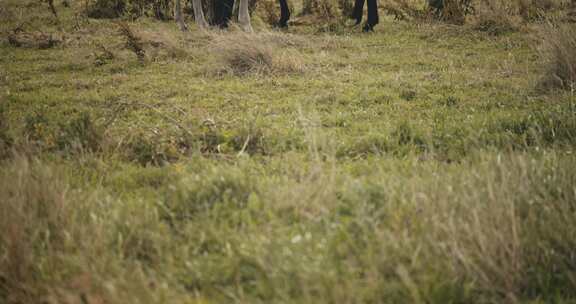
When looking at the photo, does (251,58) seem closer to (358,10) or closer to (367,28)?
(367,28)

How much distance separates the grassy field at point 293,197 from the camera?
2.43 m

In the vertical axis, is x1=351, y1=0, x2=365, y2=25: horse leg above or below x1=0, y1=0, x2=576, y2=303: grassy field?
above

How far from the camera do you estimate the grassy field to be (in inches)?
95.8

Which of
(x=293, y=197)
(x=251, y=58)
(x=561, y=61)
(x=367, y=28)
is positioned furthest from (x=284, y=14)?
(x=293, y=197)

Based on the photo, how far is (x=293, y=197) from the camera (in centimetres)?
313

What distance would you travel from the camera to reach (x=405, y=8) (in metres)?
15.5

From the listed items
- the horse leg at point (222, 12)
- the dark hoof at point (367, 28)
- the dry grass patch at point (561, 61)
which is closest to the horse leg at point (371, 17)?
the dark hoof at point (367, 28)

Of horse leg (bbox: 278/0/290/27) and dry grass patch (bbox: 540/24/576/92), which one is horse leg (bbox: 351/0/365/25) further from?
dry grass patch (bbox: 540/24/576/92)

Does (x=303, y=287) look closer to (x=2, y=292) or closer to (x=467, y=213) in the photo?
(x=467, y=213)

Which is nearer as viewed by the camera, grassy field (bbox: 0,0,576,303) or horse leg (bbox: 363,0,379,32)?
grassy field (bbox: 0,0,576,303)

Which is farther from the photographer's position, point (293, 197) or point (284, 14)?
point (284, 14)

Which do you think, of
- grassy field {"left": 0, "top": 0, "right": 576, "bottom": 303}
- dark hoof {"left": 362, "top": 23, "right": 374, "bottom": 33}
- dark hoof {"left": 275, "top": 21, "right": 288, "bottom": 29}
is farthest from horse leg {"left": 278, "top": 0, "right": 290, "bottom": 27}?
grassy field {"left": 0, "top": 0, "right": 576, "bottom": 303}

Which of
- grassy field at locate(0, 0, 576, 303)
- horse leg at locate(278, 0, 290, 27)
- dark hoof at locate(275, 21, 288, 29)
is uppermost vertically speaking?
horse leg at locate(278, 0, 290, 27)

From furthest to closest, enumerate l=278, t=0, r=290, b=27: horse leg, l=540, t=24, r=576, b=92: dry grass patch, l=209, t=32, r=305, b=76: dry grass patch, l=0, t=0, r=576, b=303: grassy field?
l=278, t=0, r=290, b=27: horse leg, l=209, t=32, r=305, b=76: dry grass patch, l=540, t=24, r=576, b=92: dry grass patch, l=0, t=0, r=576, b=303: grassy field
